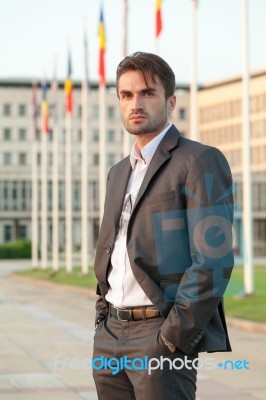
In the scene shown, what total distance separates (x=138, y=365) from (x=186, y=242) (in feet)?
1.60

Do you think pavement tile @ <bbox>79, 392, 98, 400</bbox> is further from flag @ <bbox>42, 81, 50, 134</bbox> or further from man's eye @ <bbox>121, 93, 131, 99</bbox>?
flag @ <bbox>42, 81, 50, 134</bbox>

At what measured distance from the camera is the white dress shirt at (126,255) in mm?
4066

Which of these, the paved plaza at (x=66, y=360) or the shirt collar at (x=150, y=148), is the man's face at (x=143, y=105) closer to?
the shirt collar at (x=150, y=148)

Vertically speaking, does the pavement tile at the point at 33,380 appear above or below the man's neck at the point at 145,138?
below

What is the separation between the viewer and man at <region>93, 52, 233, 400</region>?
390cm

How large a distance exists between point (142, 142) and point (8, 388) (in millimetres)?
6746

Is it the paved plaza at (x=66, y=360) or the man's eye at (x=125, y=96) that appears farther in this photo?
the paved plaza at (x=66, y=360)

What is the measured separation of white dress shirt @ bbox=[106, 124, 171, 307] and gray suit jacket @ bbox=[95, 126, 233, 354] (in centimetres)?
8

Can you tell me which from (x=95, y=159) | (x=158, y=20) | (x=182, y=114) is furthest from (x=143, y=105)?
(x=95, y=159)

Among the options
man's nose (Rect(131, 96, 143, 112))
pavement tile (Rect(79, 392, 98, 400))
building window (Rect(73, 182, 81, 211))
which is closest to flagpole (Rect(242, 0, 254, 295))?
pavement tile (Rect(79, 392, 98, 400))

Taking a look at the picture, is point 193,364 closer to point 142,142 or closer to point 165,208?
point 165,208

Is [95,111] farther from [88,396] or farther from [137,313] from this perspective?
[137,313]

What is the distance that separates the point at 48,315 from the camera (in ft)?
74.7

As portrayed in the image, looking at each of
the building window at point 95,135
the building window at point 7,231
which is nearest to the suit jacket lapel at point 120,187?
the building window at point 7,231
